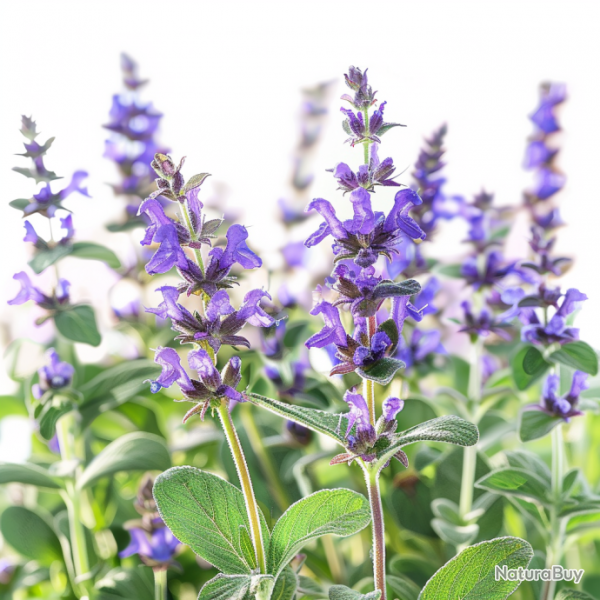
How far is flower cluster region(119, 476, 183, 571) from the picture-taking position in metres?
0.71

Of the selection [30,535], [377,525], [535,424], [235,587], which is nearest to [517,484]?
[535,424]

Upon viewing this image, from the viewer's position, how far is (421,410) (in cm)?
88

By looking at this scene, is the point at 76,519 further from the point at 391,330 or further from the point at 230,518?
the point at 391,330

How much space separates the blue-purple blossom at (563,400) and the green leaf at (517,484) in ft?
0.22

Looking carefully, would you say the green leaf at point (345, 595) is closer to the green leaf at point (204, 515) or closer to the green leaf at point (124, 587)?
the green leaf at point (204, 515)

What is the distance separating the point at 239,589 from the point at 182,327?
0.17 metres

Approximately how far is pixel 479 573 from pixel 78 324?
501 millimetres

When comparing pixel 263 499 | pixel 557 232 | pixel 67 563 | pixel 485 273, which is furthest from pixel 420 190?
pixel 67 563

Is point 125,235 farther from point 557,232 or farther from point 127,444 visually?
point 557,232

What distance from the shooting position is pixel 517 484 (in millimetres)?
625

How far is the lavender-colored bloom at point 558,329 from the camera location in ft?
2.19

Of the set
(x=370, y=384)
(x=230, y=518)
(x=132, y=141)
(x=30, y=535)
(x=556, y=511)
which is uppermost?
(x=132, y=141)

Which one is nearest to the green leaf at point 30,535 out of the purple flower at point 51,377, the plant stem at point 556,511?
the purple flower at point 51,377

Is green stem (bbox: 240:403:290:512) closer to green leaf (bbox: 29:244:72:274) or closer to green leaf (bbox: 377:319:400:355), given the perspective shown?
green leaf (bbox: 29:244:72:274)
